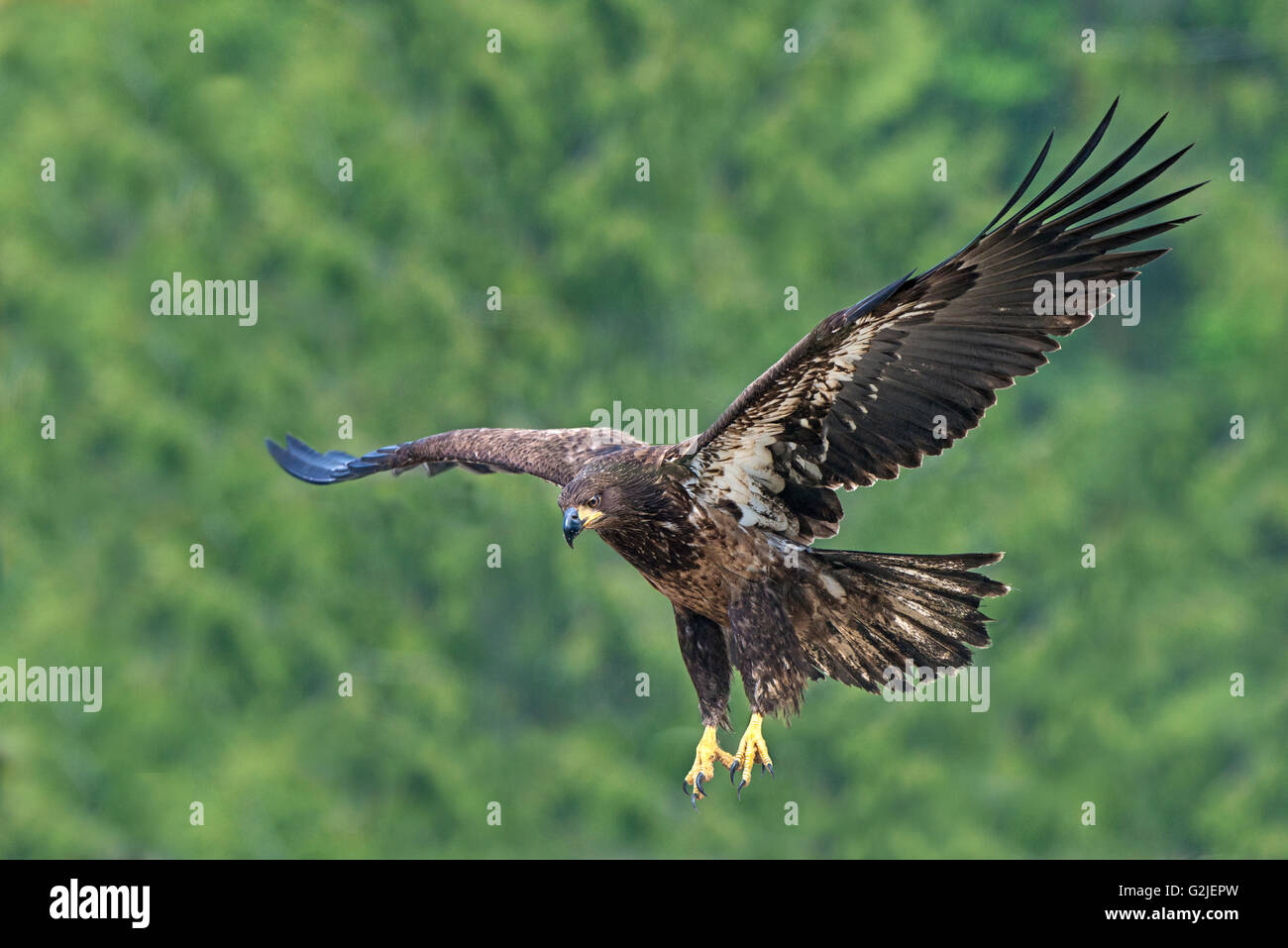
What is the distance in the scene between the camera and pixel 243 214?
2484 cm

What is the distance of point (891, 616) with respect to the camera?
26.9 ft

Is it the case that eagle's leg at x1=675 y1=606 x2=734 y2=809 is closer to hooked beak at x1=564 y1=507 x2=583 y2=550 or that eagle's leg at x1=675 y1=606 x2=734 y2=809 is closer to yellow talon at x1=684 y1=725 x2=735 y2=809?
yellow talon at x1=684 y1=725 x2=735 y2=809

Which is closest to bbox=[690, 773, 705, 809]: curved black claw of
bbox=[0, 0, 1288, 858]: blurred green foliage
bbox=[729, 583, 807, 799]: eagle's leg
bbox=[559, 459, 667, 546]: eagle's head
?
bbox=[729, 583, 807, 799]: eagle's leg

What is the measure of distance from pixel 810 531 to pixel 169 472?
57.4ft

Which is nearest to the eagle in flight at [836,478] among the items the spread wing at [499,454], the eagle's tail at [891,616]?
the eagle's tail at [891,616]

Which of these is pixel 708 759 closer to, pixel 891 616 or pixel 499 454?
pixel 891 616

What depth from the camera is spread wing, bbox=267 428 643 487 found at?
893 centimetres

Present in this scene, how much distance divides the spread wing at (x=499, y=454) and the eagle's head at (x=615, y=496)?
659 millimetres

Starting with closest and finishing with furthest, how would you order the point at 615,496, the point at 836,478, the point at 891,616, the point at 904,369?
1. the point at 904,369
2. the point at 615,496
3. the point at 836,478
4. the point at 891,616

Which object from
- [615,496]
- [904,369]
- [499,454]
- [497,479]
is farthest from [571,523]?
[497,479]

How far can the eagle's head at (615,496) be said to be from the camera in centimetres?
788

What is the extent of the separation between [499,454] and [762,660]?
194 centimetres

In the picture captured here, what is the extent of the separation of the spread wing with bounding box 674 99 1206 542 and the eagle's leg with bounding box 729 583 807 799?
12.6 inches
